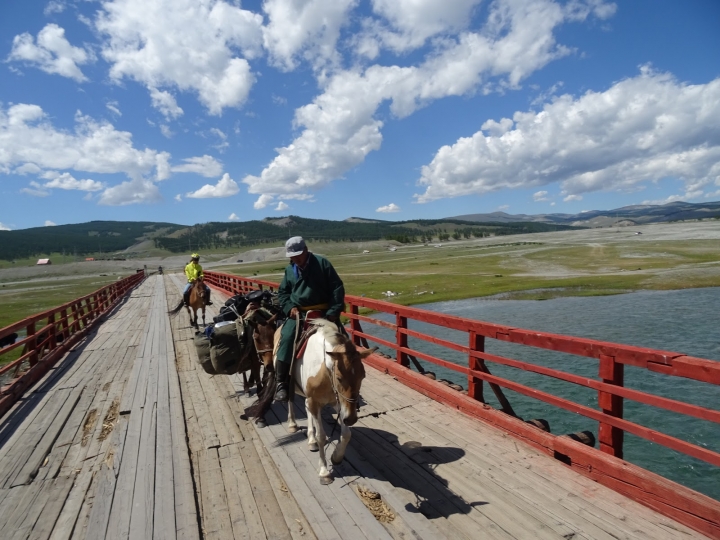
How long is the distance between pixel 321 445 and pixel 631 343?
46.1 feet

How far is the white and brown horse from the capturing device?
3967 millimetres

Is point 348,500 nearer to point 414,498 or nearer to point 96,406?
point 414,498

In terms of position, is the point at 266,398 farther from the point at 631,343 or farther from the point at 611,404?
the point at 631,343

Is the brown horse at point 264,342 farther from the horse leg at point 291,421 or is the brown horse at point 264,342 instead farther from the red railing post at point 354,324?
the red railing post at point 354,324

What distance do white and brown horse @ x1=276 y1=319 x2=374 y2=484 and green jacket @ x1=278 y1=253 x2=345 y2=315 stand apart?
0.46 metres

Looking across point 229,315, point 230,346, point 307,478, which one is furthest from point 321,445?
point 229,315

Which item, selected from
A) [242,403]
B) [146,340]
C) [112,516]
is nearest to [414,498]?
[112,516]

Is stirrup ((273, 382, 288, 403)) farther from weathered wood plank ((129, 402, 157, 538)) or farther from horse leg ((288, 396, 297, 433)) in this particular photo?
weathered wood plank ((129, 402, 157, 538))

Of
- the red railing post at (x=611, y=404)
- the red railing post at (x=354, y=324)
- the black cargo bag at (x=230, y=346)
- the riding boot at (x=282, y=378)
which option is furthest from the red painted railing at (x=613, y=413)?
the red railing post at (x=354, y=324)

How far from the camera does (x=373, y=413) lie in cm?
609

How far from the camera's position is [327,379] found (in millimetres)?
4379

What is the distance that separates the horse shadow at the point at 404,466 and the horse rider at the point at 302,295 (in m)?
1.06

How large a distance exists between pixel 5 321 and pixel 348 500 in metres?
33.3

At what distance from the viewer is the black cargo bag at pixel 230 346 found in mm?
6066
